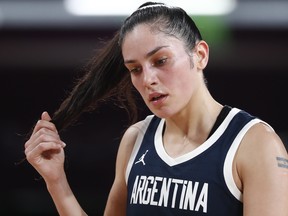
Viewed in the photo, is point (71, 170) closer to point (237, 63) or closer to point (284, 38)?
point (237, 63)

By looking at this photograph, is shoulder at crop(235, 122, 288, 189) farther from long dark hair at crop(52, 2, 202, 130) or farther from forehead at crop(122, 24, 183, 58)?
long dark hair at crop(52, 2, 202, 130)

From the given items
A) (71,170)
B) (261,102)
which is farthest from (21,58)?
(261,102)

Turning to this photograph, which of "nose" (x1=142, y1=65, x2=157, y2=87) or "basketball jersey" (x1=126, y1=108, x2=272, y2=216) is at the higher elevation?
"nose" (x1=142, y1=65, x2=157, y2=87)

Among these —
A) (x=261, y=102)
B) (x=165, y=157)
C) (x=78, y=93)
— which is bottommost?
(x=165, y=157)

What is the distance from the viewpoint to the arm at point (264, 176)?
197 centimetres

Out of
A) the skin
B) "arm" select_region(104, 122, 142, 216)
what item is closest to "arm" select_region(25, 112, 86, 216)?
the skin

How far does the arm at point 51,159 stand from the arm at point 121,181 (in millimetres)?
129

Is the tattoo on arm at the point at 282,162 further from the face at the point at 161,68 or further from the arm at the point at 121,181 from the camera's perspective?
the arm at the point at 121,181

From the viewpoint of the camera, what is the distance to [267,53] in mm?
6316

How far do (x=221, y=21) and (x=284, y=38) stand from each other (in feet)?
2.24

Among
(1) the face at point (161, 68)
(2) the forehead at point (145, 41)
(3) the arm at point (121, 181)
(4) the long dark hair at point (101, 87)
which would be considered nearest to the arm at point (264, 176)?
(1) the face at point (161, 68)

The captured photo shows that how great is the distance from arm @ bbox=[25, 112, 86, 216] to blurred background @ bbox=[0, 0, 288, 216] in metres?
3.46

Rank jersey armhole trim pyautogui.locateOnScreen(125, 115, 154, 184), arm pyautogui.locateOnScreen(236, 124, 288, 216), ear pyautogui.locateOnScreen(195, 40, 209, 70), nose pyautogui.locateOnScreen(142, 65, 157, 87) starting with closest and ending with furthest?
arm pyautogui.locateOnScreen(236, 124, 288, 216), nose pyautogui.locateOnScreen(142, 65, 157, 87), ear pyautogui.locateOnScreen(195, 40, 209, 70), jersey armhole trim pyautogui.locateOnScreen(125, 115, 154, 184)

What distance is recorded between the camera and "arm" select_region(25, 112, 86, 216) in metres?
2.33
